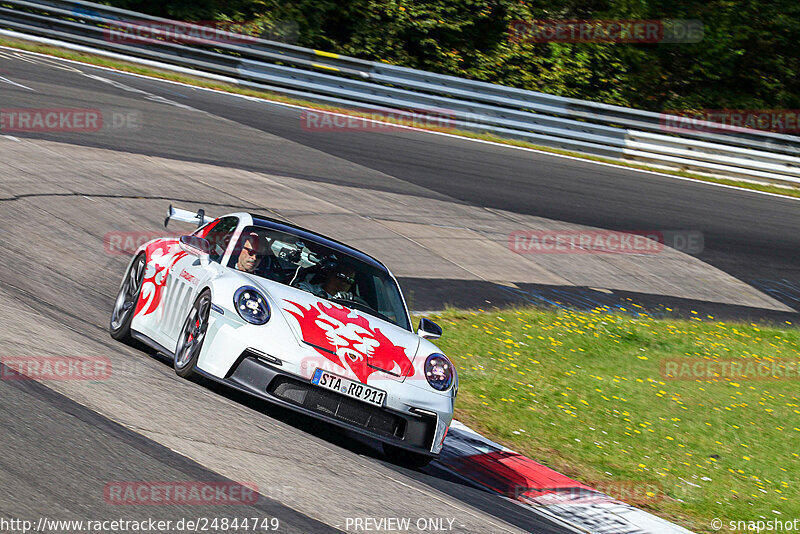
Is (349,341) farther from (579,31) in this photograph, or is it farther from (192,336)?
(579,31)

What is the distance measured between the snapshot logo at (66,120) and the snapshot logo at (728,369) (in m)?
10.1

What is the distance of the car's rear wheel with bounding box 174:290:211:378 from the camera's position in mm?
6736

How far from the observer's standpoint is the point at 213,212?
1363 cm

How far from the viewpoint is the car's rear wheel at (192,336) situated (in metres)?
6.74

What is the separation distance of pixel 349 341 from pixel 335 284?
0.99m

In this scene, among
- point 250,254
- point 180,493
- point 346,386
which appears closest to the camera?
point 180,493

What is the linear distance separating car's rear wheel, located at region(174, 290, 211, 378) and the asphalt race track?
6.4 inches

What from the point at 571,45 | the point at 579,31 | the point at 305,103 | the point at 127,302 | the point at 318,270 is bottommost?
the point at 127,302

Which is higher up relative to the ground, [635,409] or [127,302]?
[127,302]

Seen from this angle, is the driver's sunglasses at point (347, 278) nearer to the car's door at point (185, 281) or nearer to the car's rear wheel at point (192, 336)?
the car's door at point (185, 281)

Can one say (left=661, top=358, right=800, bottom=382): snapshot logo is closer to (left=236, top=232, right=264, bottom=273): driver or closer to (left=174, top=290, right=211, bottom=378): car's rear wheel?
(left=236, top=232, right=264, bottom=273): driver

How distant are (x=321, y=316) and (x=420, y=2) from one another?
21493mm

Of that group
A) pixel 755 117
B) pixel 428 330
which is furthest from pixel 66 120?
pixel 755 117

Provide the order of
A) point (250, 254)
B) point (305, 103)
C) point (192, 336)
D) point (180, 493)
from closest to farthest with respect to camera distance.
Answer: point (180, 493), point (192, 336), point (250, 254), point (305, 103)
